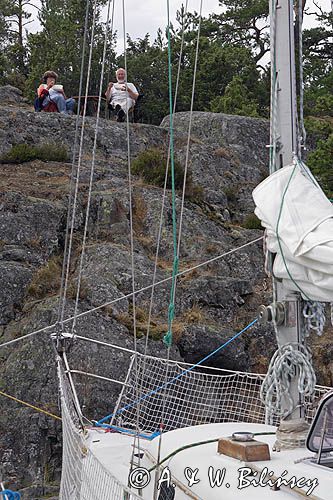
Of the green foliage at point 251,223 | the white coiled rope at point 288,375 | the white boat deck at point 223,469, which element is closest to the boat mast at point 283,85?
the white coiled rope at point 288,375

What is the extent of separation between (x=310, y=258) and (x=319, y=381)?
617 cm

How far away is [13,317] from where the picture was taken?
10594 mm

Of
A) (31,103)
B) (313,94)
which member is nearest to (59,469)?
(31,103)

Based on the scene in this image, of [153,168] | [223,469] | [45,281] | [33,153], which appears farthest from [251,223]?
[223,469]

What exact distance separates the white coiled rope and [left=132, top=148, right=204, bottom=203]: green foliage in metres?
9.28

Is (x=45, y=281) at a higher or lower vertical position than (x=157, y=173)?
lower

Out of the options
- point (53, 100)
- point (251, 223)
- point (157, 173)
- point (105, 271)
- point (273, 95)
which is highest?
point (53, 100)

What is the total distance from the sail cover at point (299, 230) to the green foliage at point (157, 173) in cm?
909

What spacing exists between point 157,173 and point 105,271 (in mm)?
3773

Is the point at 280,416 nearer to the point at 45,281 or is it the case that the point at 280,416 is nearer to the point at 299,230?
the point at 299,230

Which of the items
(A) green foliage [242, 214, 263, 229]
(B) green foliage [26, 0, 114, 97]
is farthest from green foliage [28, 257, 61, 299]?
(B) green foliage [26, 0, 114, 97]

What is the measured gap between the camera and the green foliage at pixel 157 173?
14.4 m

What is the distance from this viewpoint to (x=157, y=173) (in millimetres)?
14508

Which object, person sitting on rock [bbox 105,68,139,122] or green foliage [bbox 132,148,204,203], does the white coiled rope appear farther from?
person sitting on rock [bbox 105,68,139,122]
